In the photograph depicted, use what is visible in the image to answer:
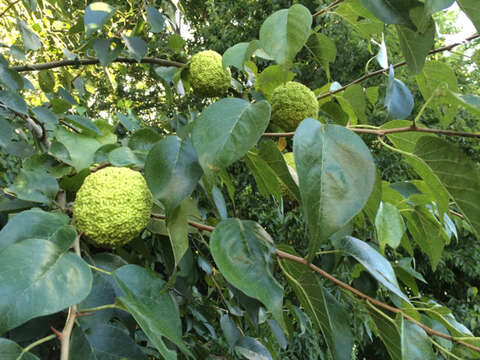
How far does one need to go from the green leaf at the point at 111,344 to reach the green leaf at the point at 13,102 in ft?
1.81

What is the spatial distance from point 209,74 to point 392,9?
1.68ft

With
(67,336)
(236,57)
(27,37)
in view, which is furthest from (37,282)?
(27,37)

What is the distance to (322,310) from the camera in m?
0.46

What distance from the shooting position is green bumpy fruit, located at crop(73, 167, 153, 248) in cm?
49

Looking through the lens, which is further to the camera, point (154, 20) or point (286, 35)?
point (154, 20)

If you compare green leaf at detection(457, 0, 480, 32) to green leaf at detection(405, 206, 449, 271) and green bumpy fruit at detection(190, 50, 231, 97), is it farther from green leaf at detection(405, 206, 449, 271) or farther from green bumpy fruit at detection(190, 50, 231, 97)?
green bumpy fruit at detection(190, 50, 231, 97)

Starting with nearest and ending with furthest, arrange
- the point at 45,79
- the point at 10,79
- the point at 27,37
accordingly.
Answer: the point at 10,79 < the point at 27,37 < the point at 45,79

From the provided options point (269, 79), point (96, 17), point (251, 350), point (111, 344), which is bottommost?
point (251, 350)

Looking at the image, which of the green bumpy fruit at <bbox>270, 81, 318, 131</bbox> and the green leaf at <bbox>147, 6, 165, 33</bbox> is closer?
the green bumpy fruit at <bbox>270, 81, 318, 131</bbox>

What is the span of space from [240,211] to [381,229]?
2592 mm

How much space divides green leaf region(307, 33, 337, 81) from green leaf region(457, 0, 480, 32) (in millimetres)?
460

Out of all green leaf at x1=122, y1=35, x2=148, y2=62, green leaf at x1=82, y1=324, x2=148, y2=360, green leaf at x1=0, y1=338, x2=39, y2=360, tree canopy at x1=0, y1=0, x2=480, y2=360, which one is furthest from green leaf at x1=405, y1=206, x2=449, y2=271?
green leaf at x1=122, y1=35, x2=148, y2=62

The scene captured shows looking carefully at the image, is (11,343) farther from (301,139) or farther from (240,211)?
(240,211)

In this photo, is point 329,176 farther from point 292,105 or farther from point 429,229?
point 429,229
